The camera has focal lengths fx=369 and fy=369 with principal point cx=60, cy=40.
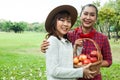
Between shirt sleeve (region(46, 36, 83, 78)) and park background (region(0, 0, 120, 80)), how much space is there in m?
6.26

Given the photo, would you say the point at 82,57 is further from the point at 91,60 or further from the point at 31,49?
the point at 31,49

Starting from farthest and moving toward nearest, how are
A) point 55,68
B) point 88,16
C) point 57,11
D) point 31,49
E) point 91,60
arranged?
1. point 31,49
2. point 88,16
3. point 57,11
4. point 91,60
5. point 55,68

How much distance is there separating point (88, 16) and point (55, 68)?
1.02 metres

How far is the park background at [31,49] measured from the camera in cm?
1152

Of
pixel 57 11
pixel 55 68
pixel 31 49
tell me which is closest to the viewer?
pixel 55 68

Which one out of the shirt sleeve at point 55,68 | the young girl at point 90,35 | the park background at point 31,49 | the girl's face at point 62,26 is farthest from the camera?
the park background at point 31,49

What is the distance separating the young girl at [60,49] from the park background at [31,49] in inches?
241

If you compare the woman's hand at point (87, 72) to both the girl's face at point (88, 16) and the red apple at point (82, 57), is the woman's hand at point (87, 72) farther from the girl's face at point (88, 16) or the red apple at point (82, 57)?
the girl's face at point (88, 16)

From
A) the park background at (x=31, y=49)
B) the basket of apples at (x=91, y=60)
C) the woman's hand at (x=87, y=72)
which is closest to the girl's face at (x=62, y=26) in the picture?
the basket of apples at (x=91, y=60)

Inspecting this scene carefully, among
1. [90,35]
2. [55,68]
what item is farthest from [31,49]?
[55,68]

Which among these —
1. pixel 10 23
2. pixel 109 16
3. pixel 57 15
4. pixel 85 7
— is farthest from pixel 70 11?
pixel 10 23

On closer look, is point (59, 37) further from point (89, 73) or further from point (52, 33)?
point (89, 73)

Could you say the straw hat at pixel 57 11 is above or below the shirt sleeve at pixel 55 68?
above

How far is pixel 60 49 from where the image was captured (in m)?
4.06
